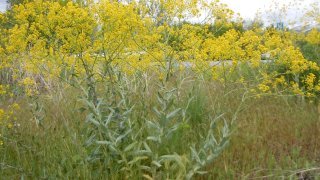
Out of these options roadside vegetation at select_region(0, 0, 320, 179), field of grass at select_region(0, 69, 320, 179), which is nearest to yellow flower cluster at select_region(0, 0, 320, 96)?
roadside vegetation at select_region(0, 0, 320, 179)

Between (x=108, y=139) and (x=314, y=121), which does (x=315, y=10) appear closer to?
(x=314, y=121)

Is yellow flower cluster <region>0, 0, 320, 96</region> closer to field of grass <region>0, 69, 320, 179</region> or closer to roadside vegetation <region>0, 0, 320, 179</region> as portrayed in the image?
roadside vegetation <region>0, 0, 320, 179</region>

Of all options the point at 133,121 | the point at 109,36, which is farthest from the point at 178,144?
the point at 109,36

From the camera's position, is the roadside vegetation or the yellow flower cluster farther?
the yellow flower cluster

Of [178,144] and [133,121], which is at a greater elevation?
[133,121]

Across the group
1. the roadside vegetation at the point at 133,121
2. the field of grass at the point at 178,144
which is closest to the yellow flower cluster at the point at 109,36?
the roadside vegetation at the point at 133,121

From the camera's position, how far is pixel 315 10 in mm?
6348

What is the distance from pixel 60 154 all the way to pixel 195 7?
160 centimetres

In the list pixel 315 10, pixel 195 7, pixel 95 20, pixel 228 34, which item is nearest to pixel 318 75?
pixel 315 10

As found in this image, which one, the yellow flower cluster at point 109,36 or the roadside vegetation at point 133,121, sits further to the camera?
the yellow flower cluster at point 109,36

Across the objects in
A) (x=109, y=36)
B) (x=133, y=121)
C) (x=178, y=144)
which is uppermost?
(x=109, y=36)

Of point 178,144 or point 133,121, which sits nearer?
point 133,121

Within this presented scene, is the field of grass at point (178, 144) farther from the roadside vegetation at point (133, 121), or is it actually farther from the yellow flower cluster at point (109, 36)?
the yellow flower cluster at point (109, 36)

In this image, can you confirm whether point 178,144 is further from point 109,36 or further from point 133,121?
point 109,36
